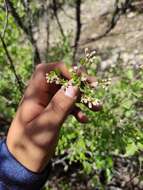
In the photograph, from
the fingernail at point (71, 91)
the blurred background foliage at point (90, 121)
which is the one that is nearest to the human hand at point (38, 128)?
the fingernail at point (71, 91)

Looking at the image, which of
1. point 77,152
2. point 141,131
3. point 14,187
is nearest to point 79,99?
point 14,187

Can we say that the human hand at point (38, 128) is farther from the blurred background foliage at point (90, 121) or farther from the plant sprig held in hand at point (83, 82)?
the blurred background foliage at point (90, 121)

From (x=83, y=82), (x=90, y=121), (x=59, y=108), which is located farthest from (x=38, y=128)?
(x=90, y=121)

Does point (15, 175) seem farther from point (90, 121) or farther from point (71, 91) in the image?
point (90, 121)

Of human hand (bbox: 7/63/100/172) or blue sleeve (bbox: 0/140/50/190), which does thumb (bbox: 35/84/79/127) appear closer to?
human hand (bbox: 7/63/100/172)

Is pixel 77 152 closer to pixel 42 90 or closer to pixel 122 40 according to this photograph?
pixel 42 90

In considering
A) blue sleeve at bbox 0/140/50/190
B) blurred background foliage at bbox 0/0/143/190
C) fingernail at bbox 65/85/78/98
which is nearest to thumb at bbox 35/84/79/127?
fingernail at bbox 65/85/78/98
